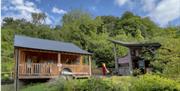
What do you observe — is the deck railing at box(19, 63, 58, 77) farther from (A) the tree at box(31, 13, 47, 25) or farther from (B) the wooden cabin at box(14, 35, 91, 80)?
(A) the tree at box(31, 13, 47, 25)

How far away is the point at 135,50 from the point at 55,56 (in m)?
8.65

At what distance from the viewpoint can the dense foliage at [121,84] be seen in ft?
30.2

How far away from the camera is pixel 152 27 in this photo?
139 feet

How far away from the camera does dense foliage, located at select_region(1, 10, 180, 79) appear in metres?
31.0

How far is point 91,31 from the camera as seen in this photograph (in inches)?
1571

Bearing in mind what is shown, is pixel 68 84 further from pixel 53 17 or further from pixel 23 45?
pixel 53 17

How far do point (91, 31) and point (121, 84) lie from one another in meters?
29.5

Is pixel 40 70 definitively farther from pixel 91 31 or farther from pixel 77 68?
pixel 91 31

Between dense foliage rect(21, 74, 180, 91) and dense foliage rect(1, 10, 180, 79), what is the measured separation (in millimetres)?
10174

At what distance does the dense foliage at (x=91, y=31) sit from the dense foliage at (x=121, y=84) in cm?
1017

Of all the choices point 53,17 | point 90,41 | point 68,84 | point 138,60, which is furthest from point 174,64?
point 53,17

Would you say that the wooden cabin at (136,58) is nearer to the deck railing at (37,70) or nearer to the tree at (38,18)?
the deck railing at (37,70)

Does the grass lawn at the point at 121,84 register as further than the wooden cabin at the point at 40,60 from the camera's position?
No

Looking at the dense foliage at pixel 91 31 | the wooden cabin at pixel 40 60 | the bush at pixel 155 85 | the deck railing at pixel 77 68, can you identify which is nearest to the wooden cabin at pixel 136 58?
the dense foliage at pixel 91 31
